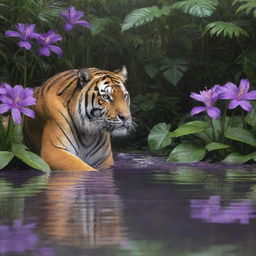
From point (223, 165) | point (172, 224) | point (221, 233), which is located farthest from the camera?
point (223, 165)

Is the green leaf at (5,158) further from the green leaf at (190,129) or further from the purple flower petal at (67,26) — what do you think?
the purple flower petal at (67,26)

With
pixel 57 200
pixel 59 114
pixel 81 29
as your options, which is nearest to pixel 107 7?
pixel 81 29

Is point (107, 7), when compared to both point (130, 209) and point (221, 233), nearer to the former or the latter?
point (130, 209)

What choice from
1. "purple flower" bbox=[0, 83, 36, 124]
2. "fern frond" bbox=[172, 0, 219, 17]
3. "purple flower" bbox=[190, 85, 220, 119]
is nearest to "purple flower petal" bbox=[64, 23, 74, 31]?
"fern frond" bbox=[172, 0, 219, 17]

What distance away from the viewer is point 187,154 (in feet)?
26.8

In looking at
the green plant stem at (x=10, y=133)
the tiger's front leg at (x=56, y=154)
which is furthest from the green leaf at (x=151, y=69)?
the green plant stem at (x=10, y=133)

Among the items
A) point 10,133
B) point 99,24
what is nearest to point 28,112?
point 10,133

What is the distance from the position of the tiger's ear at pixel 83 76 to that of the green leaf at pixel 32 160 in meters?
0.90

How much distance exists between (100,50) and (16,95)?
3536 millimetres

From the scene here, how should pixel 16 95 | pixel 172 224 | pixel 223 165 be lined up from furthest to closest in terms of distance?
pixel 223 165
pixel 16 95
pixel 172 224

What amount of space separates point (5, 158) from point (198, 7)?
3104mm

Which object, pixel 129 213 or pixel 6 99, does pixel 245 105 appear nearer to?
pixel 6 99

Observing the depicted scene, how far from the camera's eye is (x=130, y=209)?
4.49 m

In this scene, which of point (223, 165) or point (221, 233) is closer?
point (221, 233)
